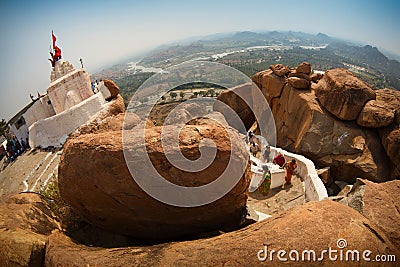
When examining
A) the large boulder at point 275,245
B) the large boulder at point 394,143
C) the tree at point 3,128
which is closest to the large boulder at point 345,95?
the large boulder at point 394,143

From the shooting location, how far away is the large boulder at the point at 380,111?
12.9 metres

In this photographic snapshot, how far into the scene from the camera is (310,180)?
950 centimetres

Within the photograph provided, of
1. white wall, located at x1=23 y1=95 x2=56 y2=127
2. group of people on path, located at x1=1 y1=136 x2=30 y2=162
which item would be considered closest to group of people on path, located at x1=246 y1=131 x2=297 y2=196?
white wall, located at x1=23 y1=95 x2=56 y2=127

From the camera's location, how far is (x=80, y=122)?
16.0 meters

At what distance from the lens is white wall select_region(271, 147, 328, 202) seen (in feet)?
28.5

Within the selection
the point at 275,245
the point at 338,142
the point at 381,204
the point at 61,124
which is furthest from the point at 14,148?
the point at 338,142

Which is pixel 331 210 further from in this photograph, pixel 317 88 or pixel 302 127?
pixel 317 88

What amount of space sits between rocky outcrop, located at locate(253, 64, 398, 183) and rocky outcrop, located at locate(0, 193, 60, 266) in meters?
12.9

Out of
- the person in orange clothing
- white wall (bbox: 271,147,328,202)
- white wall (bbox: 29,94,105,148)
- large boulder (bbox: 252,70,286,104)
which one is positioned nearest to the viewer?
white wall (bbox: 271,147,328,202)

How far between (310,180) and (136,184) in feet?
22.9

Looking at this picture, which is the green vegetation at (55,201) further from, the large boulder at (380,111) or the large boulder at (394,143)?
the large boulder at (394,143)

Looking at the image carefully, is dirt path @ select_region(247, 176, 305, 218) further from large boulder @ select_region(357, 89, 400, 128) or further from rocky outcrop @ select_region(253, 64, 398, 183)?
large boulder @ select_region(357, 89, 400, 128)

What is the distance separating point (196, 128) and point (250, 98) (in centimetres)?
1858

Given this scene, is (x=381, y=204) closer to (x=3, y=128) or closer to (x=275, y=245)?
(x=275, y=245)
